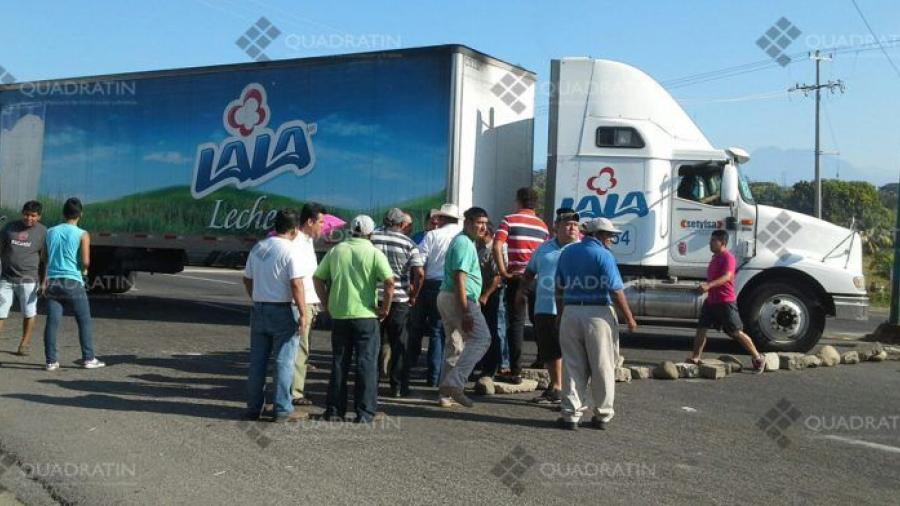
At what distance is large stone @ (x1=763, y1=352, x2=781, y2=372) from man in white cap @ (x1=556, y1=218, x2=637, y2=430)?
4172 mm

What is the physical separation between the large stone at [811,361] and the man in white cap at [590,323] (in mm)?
4835

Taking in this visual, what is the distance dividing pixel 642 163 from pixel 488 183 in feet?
7.37

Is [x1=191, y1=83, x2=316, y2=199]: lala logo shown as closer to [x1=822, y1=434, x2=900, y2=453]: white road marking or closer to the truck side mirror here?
the truck side mirror

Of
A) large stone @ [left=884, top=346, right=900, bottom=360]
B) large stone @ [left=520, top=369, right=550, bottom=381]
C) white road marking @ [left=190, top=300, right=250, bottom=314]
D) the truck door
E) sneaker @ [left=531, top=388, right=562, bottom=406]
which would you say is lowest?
sneaker @ [left=531, top=388, right=562, bottom=406]

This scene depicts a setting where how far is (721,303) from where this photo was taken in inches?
440

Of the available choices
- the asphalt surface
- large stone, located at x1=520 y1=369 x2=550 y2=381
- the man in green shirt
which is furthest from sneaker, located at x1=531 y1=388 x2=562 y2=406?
large stone, located at x1=520 y1=369 x2=550 y2=381

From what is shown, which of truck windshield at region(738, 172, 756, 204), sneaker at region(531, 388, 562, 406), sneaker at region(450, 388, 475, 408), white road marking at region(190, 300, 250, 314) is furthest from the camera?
white road marking at region(190, 300, 250, 314)

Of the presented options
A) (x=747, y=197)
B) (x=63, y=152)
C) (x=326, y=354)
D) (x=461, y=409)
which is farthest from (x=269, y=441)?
(x=63, y=152)

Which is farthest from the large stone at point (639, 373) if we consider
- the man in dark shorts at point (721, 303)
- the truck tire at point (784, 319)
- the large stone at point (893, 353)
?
the large stone at point (893, 353)

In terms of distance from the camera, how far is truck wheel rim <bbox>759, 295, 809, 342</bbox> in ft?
42.2

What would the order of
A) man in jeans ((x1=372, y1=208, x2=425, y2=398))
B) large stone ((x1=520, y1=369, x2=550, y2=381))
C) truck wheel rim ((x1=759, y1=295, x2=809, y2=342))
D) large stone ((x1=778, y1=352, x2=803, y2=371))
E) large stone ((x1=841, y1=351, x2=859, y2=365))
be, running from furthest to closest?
truck wheel rim ((x1=759, y1=295, x2=809, y2=342))
large stone ((x1=841, y1=351, x2=859, y2=365))
large stone ((x1=778, y1=352, x2=803, y2=371))
large stone ((x1=520, y1=369, x2=550, y2=381))
man in jeans ((x1=372, y1=208, x2=425, y2=398))

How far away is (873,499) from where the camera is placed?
231 inches

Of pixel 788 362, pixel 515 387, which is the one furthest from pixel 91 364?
pixel 788 362

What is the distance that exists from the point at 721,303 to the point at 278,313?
5718 millimetres
